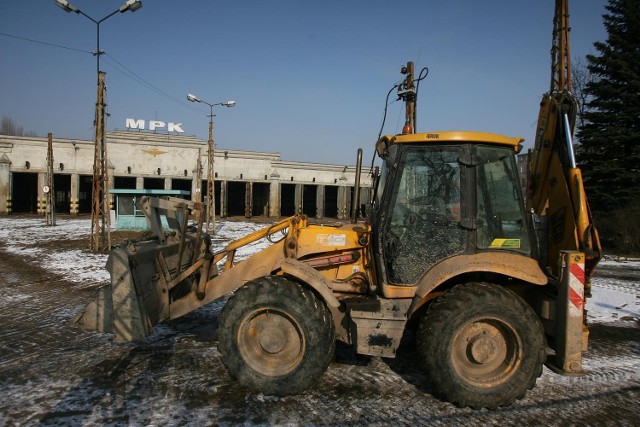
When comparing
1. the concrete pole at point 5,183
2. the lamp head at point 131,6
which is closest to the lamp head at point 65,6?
the lamp head at point 131,6

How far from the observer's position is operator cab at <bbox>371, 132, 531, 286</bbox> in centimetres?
430

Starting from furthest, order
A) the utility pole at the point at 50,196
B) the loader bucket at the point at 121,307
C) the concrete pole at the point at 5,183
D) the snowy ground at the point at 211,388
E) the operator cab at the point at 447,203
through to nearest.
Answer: the concrete pole at the point at 5,183, the utility pole at the point at 50,196, the loader bucket at the point at 121,307, the operator cab at the point at 447,203, the snowy ground at the point at 211,388

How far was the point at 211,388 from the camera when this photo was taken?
4340 mm

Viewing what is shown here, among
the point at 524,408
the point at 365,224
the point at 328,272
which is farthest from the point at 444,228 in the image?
the point at 524,408

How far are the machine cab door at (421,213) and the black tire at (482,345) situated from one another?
48 centimetres

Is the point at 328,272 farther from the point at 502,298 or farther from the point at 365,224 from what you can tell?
the point at 502,298

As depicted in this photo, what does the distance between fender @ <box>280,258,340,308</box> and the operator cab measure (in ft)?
1.89

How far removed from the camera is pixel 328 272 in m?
4.89

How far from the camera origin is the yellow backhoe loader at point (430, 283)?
399 cm

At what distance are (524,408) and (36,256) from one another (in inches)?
586

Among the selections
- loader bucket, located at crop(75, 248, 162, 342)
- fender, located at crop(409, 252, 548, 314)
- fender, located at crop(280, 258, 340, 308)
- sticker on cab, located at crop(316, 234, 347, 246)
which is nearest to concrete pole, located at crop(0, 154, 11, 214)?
loader bucket, located at crop(75, 248, 162, 342)

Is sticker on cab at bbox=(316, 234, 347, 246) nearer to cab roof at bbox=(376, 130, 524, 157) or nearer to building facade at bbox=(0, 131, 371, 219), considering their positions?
cab roof at bbox=(376, 130, 524, 157)

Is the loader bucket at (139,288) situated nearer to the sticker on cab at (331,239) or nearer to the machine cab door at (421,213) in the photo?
the sticker on cab at (331,239)

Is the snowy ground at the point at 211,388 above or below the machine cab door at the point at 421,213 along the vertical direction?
below
